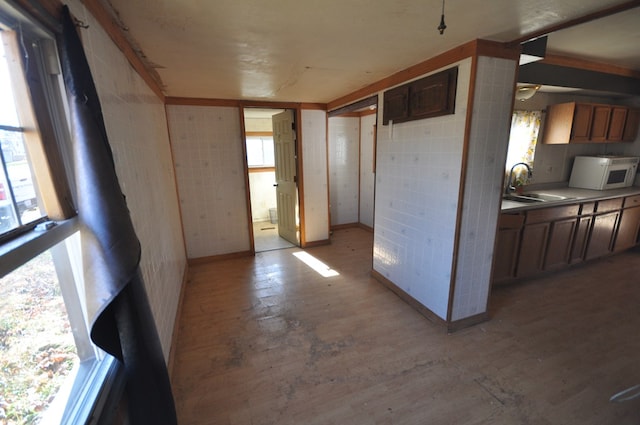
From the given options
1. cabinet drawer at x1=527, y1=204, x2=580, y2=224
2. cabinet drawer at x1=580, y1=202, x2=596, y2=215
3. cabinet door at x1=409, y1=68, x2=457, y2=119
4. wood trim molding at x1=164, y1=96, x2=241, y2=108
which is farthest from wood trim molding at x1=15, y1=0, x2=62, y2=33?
cabinet drawer at x1=580, y1=202, x2=596, y2=215

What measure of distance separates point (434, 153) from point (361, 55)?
92 cm

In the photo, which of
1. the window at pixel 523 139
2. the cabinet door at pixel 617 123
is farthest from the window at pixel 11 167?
the cabinet door at pixel 617 123

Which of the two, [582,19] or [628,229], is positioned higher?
[582,19]

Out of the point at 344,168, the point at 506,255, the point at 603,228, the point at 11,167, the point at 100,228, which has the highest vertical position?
the point at 11,167

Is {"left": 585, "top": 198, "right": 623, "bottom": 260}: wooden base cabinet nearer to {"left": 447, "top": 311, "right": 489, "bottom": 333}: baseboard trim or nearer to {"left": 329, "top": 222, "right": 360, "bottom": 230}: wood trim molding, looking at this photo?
{"left": 447, "top": 311, "right": 489, "bottom": 333}: baseboard trim

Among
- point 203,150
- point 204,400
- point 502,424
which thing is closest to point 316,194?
point 203,150

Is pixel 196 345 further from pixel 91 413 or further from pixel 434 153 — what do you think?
pixel 434 153

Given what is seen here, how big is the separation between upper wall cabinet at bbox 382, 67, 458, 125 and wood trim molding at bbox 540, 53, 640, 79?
1.06m

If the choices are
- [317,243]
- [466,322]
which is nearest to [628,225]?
[466,322]

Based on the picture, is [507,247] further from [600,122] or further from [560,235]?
[600,122]

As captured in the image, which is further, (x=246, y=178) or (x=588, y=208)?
(x=246, y=178)

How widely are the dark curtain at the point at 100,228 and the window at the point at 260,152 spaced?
4.71m

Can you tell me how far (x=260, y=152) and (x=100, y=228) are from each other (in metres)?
4.92

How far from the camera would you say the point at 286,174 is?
4.18 metres
